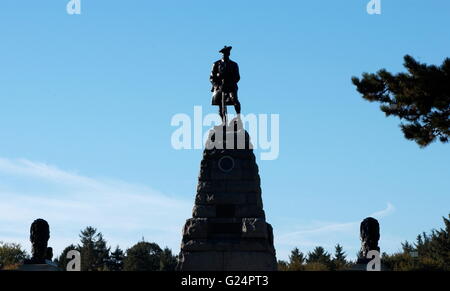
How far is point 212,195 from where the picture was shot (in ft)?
81.4

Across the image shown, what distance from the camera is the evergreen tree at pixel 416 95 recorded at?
73.5ft

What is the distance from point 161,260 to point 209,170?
37.2 metres

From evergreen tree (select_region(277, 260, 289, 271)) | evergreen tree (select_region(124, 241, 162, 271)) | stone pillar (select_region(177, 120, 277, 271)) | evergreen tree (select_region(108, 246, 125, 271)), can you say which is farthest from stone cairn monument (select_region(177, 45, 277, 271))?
evergreen tree (select_region(108, 246, 125, 271))

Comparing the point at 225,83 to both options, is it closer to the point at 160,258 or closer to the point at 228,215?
the point at 228,215

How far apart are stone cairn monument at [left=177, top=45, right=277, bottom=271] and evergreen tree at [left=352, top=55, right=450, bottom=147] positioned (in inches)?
165

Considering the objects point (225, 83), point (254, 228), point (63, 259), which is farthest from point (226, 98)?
point (63, 259)

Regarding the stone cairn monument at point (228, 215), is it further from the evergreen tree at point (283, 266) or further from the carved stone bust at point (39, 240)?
the evergreen tree at point (283, 266)

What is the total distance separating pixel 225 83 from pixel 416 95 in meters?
6.18

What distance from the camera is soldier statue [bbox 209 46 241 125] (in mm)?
25969

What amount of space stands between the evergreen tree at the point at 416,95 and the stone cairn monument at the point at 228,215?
4.18 meters

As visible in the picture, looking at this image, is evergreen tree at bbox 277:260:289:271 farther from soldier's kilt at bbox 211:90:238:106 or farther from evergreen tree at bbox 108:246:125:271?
soldier's kilt at bbox 211:90:238:106

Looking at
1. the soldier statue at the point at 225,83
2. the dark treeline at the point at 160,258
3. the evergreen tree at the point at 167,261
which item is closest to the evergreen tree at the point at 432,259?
the dark treeline at the point at 160,258
